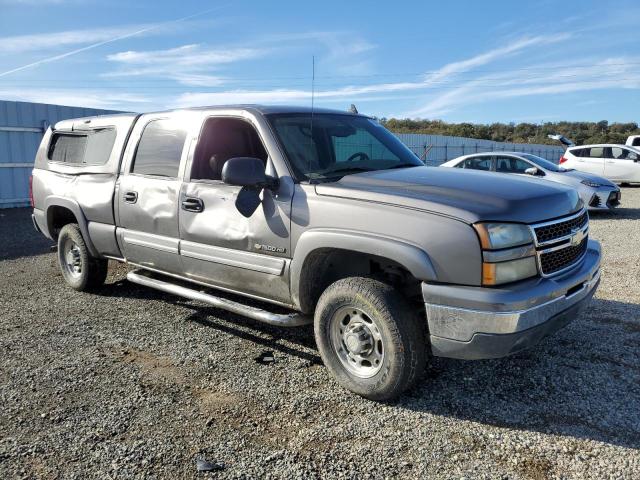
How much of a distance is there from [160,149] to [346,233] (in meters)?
2.30

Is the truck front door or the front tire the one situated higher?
the truck front door

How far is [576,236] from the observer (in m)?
3.49

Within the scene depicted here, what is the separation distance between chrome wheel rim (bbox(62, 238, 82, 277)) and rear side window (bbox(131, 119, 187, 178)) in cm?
164

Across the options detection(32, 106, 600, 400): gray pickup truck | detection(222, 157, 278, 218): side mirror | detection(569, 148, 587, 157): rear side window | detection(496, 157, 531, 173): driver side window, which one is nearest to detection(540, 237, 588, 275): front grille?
detection(32, 106, 600, 400): gray pickup truck

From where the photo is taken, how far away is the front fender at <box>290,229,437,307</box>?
9.86 ft

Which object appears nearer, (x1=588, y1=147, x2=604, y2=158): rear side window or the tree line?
(x1=588, y1=147, x2=604, y2=158): rear side window

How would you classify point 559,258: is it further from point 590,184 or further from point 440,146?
point 440,146

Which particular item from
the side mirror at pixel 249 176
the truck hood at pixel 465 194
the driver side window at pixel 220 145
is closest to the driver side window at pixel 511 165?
the truck hood at pixel 465 194

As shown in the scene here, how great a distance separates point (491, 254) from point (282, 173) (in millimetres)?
1615

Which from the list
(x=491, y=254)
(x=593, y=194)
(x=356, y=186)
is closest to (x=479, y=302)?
(x=491, y=254)

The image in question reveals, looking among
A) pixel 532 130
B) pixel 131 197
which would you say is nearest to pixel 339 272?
pixel 131 197

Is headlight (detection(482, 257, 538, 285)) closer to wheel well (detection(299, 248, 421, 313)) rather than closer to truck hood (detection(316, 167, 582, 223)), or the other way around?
truck hood (detection(316, 167, 582, 223))

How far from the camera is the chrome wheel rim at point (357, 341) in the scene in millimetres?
3377

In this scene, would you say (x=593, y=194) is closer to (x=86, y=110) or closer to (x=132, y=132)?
(x=132, y=132)
